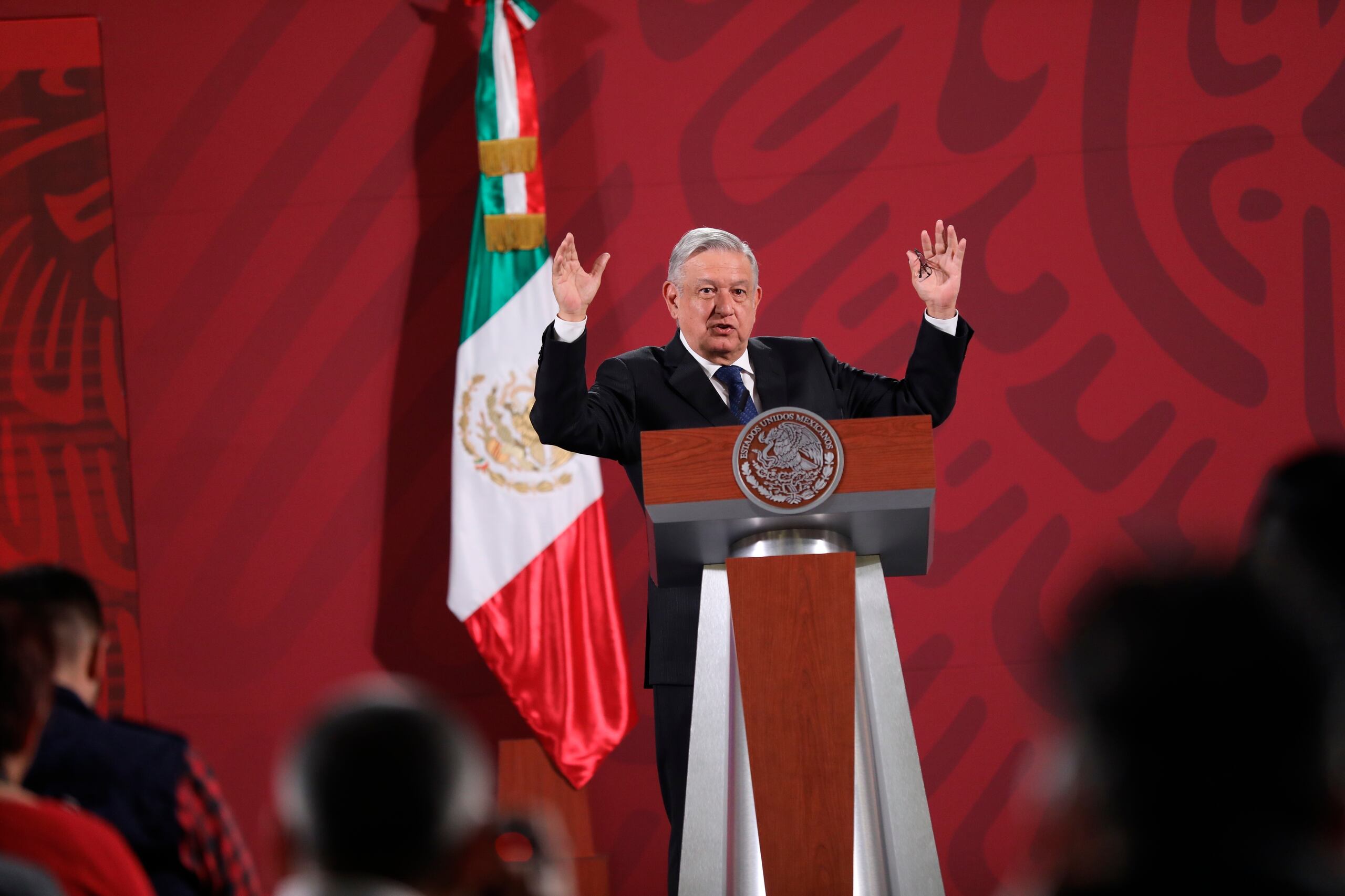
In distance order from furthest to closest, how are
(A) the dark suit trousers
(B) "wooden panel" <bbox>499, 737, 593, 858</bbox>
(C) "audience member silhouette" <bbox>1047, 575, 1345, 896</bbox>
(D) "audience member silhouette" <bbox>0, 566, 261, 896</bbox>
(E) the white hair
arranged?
(B) "wooden panel" <bbox>499, 737, 593, 858</bbox> < (E) the white hair < (A) the dark suit trousers < (D) "audience member silhouette" <bbox>0, 566, 261, 896</bbox> < (C) "audience member silhouette" <bbox>1047, 575, 1345, 896</bbox>

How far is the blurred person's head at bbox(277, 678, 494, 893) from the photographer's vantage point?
84cm

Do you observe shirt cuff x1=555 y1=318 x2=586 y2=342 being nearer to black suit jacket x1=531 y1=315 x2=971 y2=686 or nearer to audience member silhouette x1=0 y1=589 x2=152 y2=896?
black suit jacket x1=531 y1=315 x2=971 y2=686

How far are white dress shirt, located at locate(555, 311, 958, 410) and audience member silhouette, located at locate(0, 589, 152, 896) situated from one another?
4.78ft

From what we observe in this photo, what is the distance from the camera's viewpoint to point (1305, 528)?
1306 mm

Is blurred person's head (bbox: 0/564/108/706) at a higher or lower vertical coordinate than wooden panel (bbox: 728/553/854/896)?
higher

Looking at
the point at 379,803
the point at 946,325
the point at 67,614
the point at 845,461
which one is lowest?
the point at 379,803

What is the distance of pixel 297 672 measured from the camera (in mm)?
4441

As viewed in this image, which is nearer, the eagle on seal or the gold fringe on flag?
the eagle on seal

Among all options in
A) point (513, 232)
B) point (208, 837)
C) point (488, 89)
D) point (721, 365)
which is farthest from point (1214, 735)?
point (488, 89)

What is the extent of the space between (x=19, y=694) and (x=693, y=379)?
170 centimetres

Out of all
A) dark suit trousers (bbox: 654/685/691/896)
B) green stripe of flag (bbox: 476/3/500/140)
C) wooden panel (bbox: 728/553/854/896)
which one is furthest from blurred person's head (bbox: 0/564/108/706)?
green stripe of flag (bbox: 476/3/500/140)

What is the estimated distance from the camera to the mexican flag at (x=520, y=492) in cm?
412

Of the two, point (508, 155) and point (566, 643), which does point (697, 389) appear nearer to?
point (566, 643)

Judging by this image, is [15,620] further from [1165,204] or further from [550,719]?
[1165,204]
